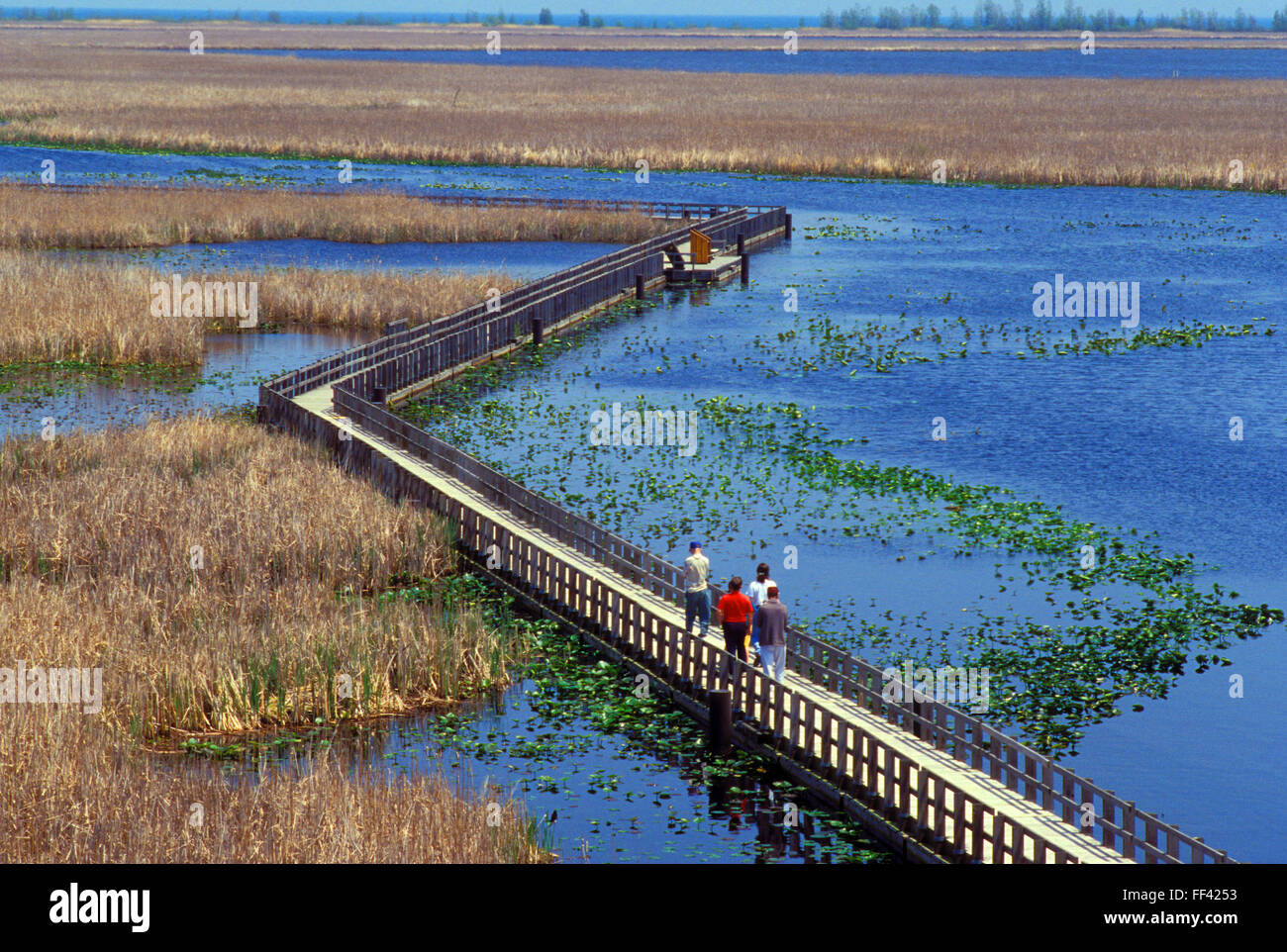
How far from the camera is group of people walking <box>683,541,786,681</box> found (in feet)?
68.7

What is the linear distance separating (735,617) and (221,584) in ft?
30.8

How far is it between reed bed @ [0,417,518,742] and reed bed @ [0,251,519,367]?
12.0 m

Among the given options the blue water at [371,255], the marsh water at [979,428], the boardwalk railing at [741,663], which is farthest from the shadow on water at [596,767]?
the blue water at [371,255]

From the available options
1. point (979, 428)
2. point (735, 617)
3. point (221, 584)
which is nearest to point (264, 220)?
point (979, 428)

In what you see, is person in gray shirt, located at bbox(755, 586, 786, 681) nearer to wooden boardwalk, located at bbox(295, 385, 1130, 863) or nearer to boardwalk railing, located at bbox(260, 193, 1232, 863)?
boardwalk railing, located at bbox(260, 193, 1232, 863)

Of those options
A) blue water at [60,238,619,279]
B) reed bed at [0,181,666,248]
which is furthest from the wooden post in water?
reed bed at [0,181,666,248]

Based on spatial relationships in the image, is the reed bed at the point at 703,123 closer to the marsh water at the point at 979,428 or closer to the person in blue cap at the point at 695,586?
the marsh water at the point at 979,428

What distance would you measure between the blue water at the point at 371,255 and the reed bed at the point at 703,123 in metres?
31.8

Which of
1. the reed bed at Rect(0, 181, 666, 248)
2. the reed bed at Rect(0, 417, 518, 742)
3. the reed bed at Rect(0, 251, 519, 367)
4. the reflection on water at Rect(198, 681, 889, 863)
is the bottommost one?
the reflection on water at Rect(198, 681, 889, 863)
